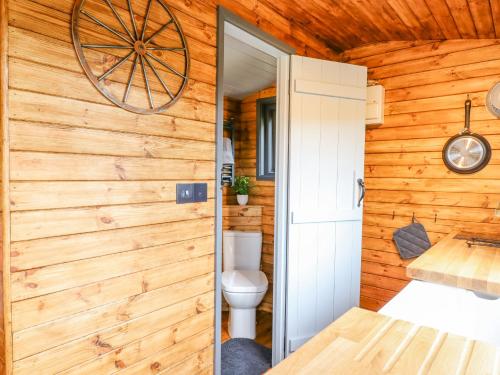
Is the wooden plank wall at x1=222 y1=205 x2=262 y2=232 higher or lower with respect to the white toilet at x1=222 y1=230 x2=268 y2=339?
higher

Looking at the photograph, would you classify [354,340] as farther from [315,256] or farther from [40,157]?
[315,256]

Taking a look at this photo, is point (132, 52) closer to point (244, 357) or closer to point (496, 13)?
point (496, 13)

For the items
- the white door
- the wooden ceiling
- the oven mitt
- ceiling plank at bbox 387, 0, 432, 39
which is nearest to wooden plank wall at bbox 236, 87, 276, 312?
the white door

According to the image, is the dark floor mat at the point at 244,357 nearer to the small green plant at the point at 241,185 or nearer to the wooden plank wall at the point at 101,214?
the wooden plank wall at the point at 101,214

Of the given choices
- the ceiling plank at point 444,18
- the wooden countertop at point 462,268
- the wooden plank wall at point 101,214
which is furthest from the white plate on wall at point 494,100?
the wooden plank wall at point 101,214

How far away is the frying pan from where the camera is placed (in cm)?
223

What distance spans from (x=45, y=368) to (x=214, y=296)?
A: 33.0 inches

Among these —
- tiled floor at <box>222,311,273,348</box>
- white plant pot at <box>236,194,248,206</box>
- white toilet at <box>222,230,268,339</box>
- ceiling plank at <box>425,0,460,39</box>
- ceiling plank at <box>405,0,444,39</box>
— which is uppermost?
ceiling plank at <box>405,0,444,39</box>

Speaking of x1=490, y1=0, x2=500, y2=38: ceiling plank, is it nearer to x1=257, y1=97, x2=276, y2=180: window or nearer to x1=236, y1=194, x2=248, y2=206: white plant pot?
x1=257, y1=97, x2=276, y2=180: window

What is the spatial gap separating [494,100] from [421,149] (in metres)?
0.52

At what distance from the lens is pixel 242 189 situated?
3.15 m

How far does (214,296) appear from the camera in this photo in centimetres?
185

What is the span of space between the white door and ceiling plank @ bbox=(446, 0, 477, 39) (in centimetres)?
62

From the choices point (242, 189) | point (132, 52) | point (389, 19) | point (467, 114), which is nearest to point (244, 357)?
point (242, 189)
